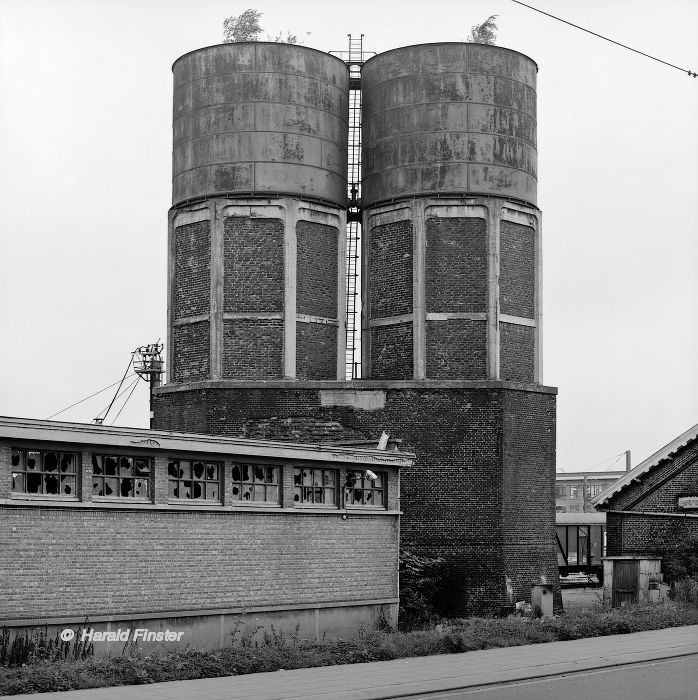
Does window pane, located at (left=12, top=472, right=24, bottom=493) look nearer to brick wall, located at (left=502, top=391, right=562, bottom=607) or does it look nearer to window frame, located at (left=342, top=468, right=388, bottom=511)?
window frame, located at (left=342, top=468, right=388, bottom=511)

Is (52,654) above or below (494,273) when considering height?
below

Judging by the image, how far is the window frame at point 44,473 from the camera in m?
20.5

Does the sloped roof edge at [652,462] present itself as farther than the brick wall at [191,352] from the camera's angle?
No

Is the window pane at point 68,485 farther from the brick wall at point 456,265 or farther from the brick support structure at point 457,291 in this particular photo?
the brick wall at point 456,265

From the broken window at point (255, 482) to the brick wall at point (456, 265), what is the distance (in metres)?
12.4

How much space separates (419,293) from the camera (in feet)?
121

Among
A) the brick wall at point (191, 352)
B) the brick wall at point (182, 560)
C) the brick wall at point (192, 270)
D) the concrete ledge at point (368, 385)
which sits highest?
the brick wall at point (192, 270)

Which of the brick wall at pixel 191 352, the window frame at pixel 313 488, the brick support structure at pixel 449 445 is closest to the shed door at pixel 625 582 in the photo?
the brick support structure at pixel 449 445

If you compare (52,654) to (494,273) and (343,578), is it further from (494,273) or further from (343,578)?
(494,273)

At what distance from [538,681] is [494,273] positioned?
1918 cm

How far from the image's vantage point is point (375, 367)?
1496 inches

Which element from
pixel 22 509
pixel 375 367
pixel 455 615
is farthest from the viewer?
pixel 375 367

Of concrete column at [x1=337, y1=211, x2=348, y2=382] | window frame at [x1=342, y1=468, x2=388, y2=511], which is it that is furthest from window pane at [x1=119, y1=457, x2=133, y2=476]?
concrete column at [x1=337, y1=211, x2=348, y2=382]

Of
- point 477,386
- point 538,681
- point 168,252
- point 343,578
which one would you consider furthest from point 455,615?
point 538,681
